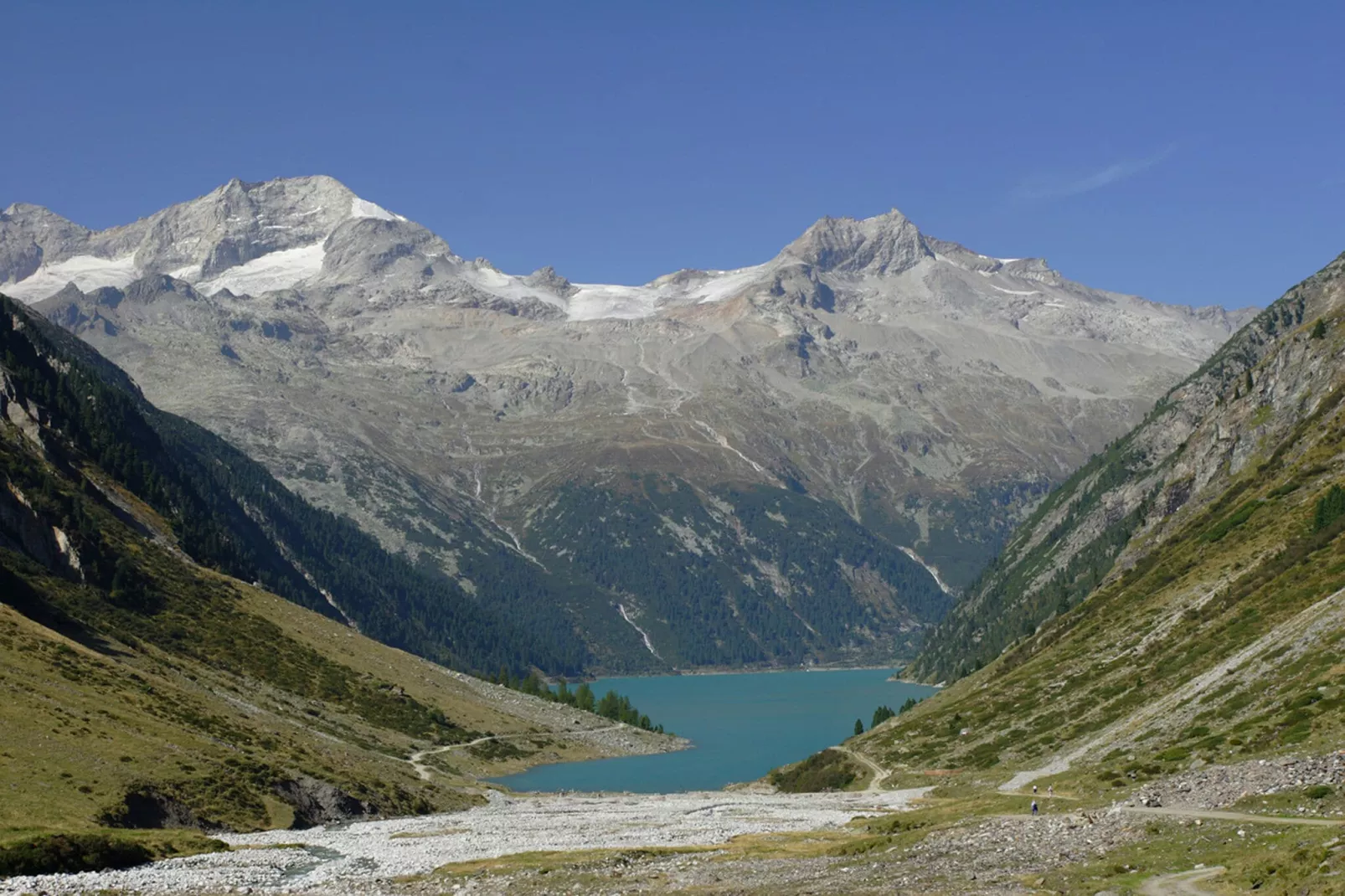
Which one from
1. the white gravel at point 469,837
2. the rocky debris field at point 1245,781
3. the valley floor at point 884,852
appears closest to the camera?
the valley floor at point 884,852

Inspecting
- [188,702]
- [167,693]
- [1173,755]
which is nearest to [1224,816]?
[1173,755]

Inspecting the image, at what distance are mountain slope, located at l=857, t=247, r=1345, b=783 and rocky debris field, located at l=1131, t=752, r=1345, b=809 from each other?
16.5 ft

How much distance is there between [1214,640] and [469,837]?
73.7 metres

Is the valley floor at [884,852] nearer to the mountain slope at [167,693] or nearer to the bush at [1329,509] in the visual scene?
the mountain slope at [167,693]

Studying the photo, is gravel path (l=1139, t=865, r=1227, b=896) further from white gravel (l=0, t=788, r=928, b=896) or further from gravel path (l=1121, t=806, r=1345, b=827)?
white gravel (l=0, t=788, r=928, b=896)

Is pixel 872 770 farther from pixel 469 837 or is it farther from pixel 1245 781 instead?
pixel 1245 781

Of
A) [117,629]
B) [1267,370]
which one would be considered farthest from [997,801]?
[1267,370]

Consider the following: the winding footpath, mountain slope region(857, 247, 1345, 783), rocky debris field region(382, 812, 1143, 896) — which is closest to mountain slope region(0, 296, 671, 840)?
rocky debris field region(382, 812, 1143, 896)

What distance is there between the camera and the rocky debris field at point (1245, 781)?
55844 millimetres

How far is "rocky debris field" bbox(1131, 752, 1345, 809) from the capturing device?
55.8 m

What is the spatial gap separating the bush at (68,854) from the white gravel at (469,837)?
4.89 feet

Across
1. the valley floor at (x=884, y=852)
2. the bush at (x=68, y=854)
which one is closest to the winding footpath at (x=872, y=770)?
the valley floor at (x=884, y=852)

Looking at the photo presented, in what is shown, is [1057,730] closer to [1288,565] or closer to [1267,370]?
[1288,565]

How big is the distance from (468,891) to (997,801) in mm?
37877
